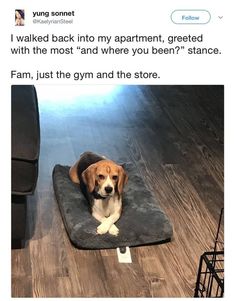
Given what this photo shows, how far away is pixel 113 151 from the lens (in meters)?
1.56

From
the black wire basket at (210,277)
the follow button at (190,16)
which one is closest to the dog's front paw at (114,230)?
the black wire basket at (210,277)

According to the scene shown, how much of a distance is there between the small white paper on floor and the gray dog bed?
0.01 meters

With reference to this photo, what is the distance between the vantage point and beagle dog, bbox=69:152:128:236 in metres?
1.23

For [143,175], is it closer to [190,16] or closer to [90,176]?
[90,176]

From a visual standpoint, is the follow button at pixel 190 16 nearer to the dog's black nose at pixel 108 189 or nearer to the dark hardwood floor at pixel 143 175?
the dark hardwood floor at pixel 143 175

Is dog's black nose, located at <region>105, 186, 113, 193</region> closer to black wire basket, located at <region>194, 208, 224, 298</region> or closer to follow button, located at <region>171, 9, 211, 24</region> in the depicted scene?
black wire basket, located at <region>194, 208, 224, 298</region>

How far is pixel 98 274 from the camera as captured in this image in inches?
45.9

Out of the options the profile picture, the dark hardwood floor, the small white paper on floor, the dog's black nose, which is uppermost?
the profile picture

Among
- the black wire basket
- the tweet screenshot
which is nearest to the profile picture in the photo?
the tweet screenshot

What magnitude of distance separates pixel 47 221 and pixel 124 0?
0.77 m

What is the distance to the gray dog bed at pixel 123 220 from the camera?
126cm

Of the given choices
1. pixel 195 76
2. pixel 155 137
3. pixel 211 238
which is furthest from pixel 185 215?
pixel 195 76
